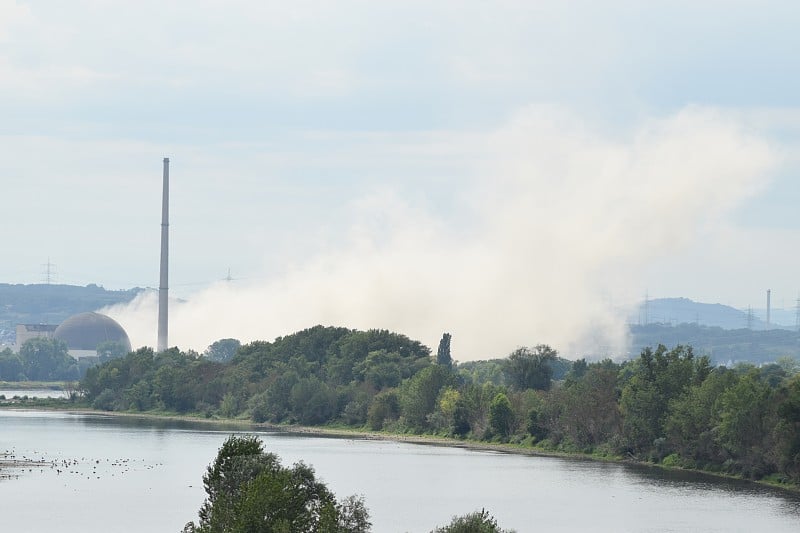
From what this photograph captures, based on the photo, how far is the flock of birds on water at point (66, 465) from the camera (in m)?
117

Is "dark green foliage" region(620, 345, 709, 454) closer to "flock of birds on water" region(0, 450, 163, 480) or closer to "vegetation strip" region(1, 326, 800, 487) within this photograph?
"vegetation strip" region(1, 326, 800, 487)

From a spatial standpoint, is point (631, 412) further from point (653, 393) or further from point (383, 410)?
point (383, 410)

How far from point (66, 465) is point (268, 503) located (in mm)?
71676

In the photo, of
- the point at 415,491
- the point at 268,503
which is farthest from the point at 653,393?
the point at 268,503

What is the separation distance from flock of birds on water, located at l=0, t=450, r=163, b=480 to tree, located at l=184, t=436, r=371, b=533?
49.9 meters

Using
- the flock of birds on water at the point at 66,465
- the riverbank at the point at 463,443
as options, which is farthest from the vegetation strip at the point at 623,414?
the flock of birds on water at the point at 66,465

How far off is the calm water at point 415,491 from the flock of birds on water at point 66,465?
26cm

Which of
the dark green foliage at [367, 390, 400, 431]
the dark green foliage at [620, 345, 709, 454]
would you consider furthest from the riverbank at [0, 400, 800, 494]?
the dark green foliage at [620, 345, 709, 454]

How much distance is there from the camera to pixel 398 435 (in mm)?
178500

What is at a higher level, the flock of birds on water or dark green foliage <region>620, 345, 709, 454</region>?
dark green foliage <region>620, 345, 709, 454</region>

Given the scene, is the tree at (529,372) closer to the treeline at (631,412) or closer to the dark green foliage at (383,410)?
the treeline at (631,412)

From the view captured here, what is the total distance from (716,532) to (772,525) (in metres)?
5.88

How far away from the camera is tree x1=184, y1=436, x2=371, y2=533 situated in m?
56.7

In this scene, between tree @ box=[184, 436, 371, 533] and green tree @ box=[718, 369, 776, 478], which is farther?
green tree @ box=[718, 369, 776, 478]
